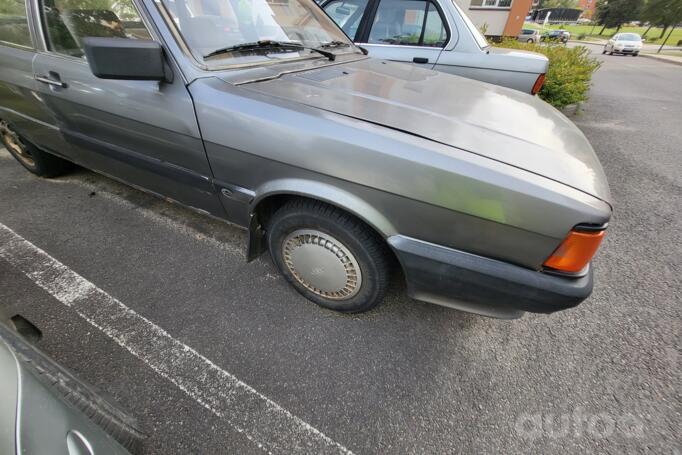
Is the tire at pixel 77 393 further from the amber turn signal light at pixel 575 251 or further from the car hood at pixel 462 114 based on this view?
the amber turn signal light at pixel 575 251

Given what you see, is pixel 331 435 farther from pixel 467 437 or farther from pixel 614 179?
pixel 614 179

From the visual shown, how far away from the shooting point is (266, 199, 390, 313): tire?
1589 mm

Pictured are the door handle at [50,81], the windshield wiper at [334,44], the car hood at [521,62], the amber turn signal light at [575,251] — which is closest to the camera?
the amber turn signal light at [575,251]

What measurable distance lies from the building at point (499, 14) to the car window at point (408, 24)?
13.3 meters

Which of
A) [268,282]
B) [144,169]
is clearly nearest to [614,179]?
[268,282]

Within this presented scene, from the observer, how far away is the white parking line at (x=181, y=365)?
1.40 meters

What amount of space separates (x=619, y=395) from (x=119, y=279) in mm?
2985

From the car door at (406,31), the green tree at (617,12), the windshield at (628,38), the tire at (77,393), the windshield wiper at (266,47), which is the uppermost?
the windshield wiper at (266,47)

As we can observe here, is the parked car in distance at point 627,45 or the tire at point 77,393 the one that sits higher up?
the tire at point 77,393

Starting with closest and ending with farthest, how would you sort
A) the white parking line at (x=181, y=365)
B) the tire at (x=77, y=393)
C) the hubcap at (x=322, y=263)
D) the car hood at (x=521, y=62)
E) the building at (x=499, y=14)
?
the tire at (x=77, y=393) → the white parking line at (x=181, y=365) → the hubcap at (x=322, y=263) → the car hood at (x=521, y=62) → the building at (x=499, y=14)

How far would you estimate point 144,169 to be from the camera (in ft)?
6.76

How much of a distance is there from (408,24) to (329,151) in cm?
309

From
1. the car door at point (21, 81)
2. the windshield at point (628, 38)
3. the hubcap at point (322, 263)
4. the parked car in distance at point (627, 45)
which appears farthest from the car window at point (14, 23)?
the windshield at point (628, 38)

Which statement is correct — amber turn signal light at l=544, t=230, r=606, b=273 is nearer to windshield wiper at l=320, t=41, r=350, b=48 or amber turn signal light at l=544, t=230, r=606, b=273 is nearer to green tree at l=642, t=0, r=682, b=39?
windshield wiper at l=320, t=41, r=350, b=48
